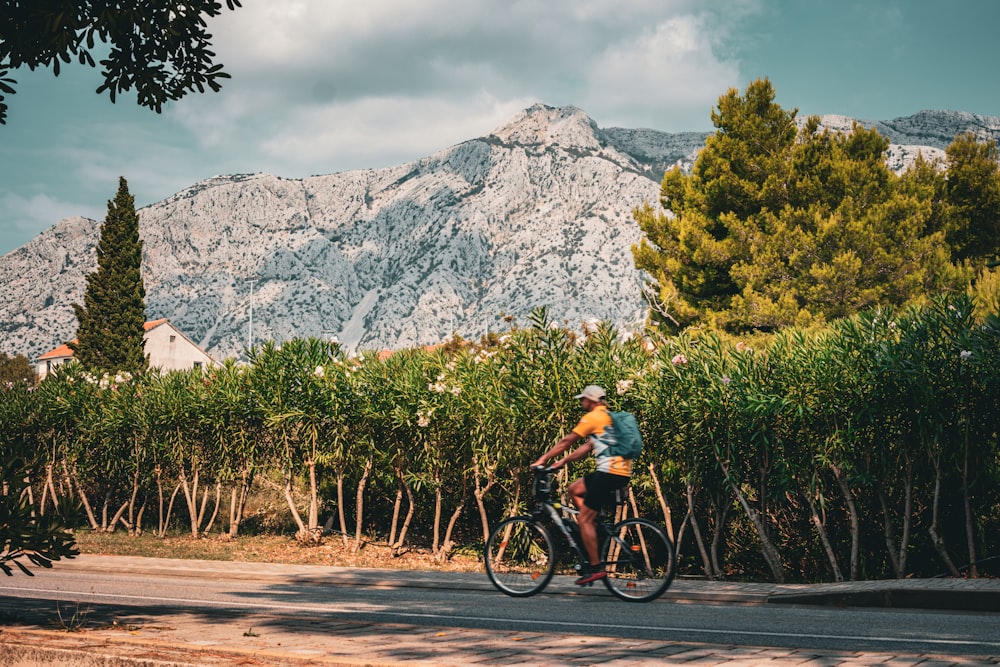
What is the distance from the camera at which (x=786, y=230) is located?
114 ft

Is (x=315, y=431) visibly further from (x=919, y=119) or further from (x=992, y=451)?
(x=919, y=119)

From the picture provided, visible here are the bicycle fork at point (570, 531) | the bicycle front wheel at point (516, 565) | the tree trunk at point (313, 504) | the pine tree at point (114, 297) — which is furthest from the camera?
the pine tree at point (114, 297)

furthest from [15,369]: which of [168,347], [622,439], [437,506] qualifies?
[622,439]

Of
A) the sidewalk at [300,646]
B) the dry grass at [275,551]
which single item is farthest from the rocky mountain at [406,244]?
the sidewalk at [300,646]

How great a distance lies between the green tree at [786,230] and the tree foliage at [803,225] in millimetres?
54

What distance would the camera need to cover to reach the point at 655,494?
43.3ft

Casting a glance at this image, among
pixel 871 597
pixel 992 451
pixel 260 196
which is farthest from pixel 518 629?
pixel 260 196

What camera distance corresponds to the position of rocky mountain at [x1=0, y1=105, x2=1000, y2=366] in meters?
120

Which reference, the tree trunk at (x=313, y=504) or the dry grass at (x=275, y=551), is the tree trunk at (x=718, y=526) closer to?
the dry grass at (x=275, y=551)

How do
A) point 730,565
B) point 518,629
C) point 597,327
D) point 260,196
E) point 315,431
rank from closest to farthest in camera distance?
point 518,629, point 730,565, point 597,327, point 315,431, point 260,196

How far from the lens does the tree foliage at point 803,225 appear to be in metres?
33.5

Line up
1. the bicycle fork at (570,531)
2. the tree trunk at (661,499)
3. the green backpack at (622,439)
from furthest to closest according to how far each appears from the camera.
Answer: the tree trunk at (661,499) < the bicycle fork at (570,531) < the green backpack at (622,439)

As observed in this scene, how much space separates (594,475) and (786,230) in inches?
1122

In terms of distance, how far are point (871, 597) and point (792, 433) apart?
2594mm
